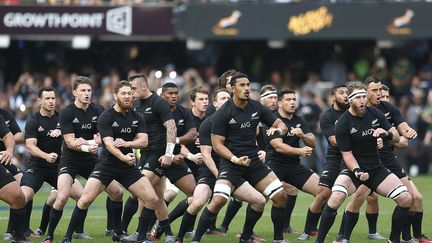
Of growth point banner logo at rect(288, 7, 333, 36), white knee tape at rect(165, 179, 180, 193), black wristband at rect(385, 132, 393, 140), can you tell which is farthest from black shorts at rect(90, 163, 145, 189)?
growth point banner logo at rect(288, 7, 333, 36)

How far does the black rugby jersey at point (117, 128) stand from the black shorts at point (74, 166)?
3.36 ft

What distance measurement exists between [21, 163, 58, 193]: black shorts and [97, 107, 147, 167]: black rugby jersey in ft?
5.91

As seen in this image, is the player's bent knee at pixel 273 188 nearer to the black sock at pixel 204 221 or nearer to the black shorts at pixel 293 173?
the black sock at pixel 204 221

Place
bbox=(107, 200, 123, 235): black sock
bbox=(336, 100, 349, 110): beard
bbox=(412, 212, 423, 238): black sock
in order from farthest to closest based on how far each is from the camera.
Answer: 1. bbox=(336, 100, 349, 110): beard
2. bbox=(107, 200, 123, 235): black sock
3. bbox=(412, 212, 423, 238): black sock

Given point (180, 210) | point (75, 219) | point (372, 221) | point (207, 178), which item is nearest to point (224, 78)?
point (207, 178)

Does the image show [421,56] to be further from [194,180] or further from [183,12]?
[194,180]

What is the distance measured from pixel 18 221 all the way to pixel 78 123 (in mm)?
1770

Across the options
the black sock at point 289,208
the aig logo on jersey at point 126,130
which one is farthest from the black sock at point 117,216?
the black sock at point 289,208

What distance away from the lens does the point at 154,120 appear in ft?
57.0

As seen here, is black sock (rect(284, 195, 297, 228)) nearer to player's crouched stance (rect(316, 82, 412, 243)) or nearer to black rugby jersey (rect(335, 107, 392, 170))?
player's crouched stance (rect(316, 82, 412, 243))

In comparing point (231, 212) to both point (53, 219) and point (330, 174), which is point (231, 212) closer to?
point (330, 174)

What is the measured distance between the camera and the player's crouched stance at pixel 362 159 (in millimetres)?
15797

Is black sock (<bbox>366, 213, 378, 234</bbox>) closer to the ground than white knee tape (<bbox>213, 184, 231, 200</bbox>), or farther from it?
closer to the ground

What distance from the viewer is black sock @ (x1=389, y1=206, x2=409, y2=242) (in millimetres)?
16000
